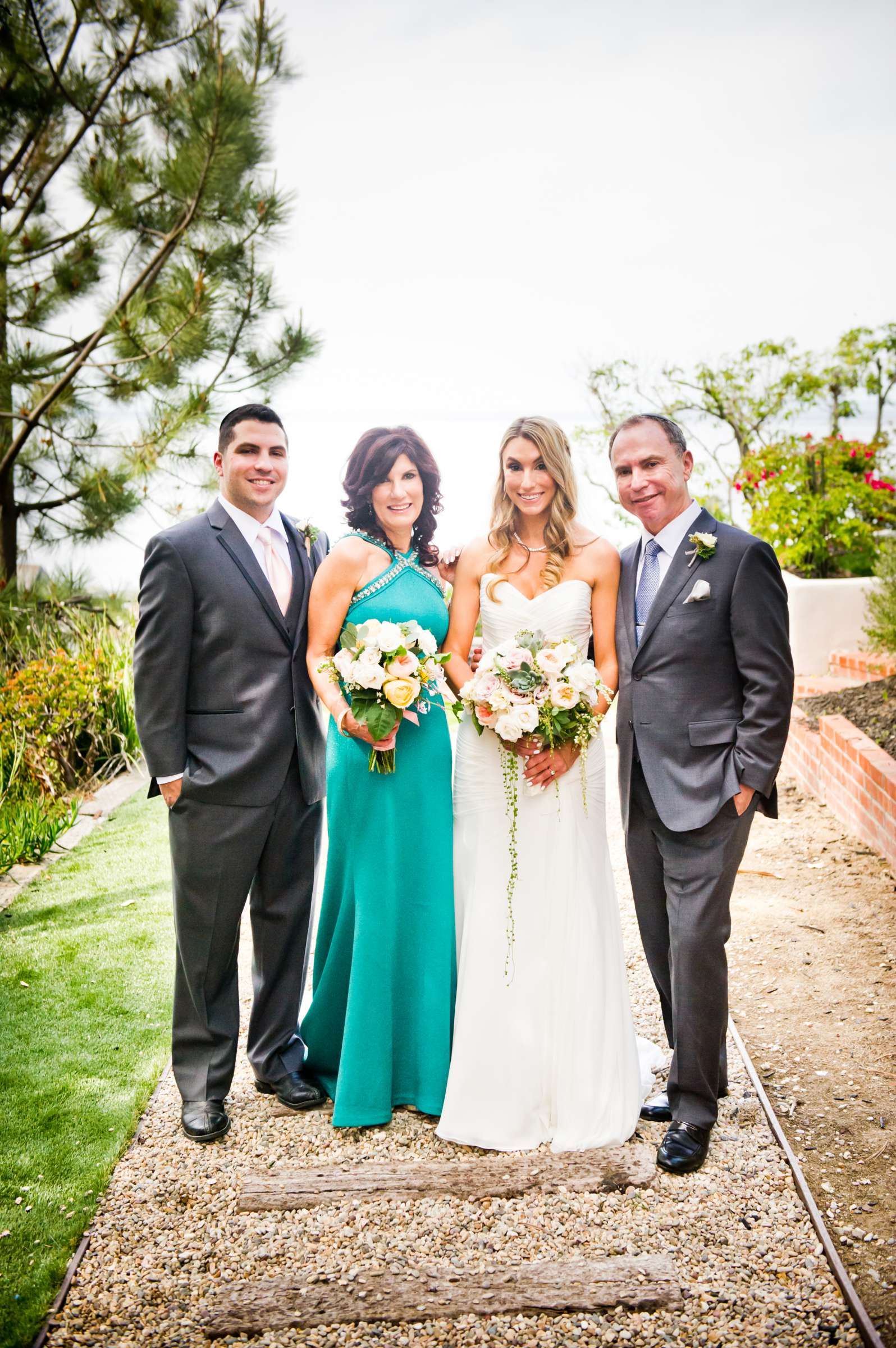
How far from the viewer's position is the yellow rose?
3.23 m

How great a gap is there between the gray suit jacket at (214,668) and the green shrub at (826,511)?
894 cm

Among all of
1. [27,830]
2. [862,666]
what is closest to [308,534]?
[27,830]

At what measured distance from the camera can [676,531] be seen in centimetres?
348

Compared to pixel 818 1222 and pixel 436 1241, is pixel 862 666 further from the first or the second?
pixel 436 1241

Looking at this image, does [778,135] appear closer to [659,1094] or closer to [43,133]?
[43,133]

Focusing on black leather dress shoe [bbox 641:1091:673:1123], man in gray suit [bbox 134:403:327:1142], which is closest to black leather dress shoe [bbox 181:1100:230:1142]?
man in gray suit [bbox 134:403:327:1142]

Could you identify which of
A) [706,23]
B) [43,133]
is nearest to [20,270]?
[43,133]

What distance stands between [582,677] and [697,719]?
0.44m

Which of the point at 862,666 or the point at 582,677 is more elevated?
the point at 582,677

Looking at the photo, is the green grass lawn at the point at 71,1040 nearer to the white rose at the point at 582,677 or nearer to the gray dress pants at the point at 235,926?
the gray dress pants at the point at 235,926

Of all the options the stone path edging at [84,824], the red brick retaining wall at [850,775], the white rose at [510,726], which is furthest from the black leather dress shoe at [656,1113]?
the stone path edging at [84,824]

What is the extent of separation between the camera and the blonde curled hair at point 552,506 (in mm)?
3670

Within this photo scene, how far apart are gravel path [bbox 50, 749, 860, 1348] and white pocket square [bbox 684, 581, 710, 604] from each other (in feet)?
6.39

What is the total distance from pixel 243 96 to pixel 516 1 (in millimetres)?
2541
